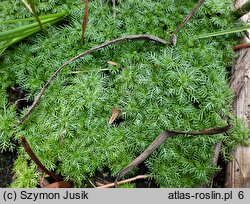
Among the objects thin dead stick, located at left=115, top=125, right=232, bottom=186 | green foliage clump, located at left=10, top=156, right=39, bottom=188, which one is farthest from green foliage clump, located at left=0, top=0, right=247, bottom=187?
thin dead stick, located at left=115, top=125, right=232, bottom=186

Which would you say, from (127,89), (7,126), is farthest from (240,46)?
(7,126)

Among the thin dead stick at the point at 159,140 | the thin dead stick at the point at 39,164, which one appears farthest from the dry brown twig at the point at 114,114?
the thin dead stick at the point at 39,164

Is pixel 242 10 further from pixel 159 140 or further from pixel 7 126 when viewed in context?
pixel 7 126

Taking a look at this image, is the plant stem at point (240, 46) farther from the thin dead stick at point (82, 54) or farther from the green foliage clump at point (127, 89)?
the thin dead stick at point (82, 54)

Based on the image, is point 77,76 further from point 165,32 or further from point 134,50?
point 165,32

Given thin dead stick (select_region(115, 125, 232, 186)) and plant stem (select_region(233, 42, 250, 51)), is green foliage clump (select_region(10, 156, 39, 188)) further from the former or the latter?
plant stem (select_region(233, 42, 250, 51))
